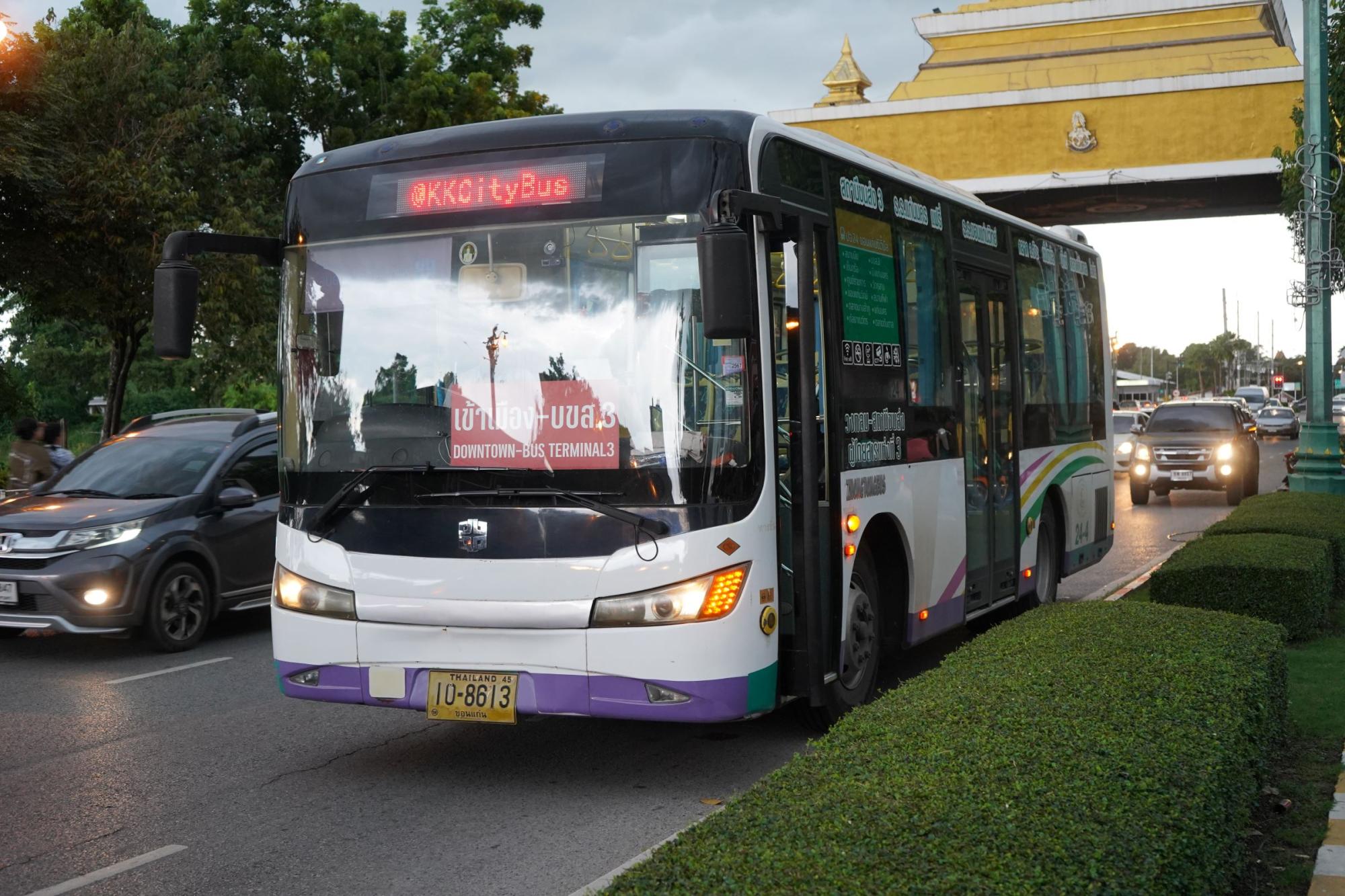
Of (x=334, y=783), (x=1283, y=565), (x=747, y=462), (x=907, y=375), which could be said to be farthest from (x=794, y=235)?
(x=1283, y=565)

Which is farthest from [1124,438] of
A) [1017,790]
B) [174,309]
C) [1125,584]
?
[1017,790]

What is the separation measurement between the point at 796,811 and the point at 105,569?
300 inches

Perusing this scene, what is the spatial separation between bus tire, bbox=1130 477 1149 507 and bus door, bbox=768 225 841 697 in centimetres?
1979

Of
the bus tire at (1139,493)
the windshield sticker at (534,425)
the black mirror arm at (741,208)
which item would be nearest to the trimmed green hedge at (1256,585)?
the black mirror arm at (741,208)

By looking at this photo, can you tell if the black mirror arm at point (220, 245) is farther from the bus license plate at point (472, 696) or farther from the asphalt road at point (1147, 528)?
the asphalt road at point (1147, 528)

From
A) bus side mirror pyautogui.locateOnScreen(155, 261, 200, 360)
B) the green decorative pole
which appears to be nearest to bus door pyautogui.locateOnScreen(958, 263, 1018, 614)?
bus side mirror pyautogui.locateOnScreen(155, 261, 200, 360)

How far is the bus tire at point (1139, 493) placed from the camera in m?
25.0

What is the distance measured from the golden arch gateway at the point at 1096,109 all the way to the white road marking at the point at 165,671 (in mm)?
31936

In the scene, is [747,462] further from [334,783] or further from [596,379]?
[334,783]

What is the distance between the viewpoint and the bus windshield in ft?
19.8

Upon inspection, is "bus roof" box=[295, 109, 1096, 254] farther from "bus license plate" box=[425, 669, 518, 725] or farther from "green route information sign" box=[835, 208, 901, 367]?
"bus license plate" box=[425, 669, 518, 725]

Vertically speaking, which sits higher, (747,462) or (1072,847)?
(747,462)

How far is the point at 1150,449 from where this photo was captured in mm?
25203

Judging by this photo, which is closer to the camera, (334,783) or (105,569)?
(334,783)
